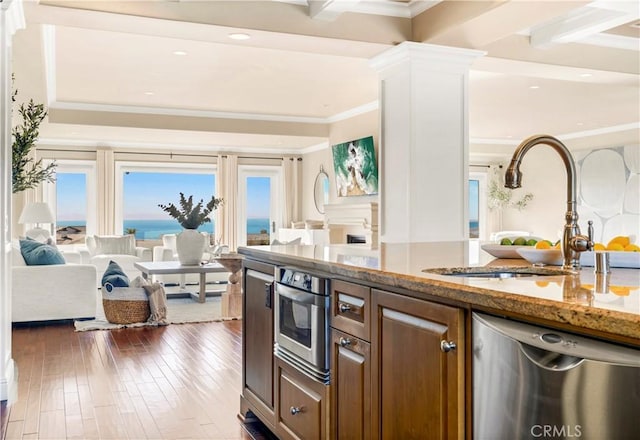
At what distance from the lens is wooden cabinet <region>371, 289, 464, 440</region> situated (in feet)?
5.05

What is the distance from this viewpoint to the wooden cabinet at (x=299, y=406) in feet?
7.42

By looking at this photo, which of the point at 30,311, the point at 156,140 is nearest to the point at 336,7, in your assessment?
the point at 30,311

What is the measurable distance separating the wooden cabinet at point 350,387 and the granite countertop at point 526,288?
0.81 ft

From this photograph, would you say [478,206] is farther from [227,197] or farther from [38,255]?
[38,255]

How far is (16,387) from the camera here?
3.67m

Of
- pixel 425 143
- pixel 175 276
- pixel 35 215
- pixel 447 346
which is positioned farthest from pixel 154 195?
pixel 447 346

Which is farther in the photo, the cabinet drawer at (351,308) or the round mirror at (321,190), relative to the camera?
the round mirror at (321,190)

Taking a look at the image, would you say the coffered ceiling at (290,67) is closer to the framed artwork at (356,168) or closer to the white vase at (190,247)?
the framed artwork at (356,168)

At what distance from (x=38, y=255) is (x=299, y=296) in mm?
4411

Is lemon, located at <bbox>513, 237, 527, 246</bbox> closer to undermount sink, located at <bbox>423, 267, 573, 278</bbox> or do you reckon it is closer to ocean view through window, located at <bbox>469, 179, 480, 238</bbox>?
undermount sink, located at <bbox>423, 267, 573, 278</bbox>

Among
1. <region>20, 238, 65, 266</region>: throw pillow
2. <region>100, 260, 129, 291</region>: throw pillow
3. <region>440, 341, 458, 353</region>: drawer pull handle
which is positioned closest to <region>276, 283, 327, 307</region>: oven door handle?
<region>440, 341, 458, 353</region>: drawer pull handle

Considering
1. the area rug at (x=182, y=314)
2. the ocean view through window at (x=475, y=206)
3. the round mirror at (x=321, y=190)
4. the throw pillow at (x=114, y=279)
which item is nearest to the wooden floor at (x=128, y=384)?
the area rug at (x=182, y=314)

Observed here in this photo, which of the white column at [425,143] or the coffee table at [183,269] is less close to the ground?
the white column at [425,143]

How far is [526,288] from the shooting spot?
4.74 ft
